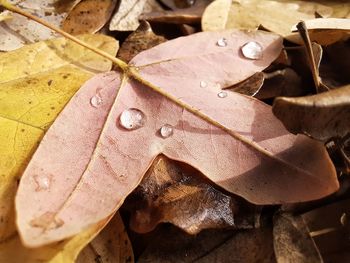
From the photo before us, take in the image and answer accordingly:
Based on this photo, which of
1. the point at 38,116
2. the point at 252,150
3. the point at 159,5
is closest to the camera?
the point at 252,150

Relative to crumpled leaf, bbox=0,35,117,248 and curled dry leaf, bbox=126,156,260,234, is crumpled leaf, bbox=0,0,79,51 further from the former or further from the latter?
curled dry leaf, bbox=126,156,260,234

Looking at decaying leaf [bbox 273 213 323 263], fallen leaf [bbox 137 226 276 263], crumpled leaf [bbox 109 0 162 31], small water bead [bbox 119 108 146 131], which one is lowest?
fallen leaf [bbox 137 226 276 263]

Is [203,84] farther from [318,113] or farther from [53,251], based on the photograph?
[53,251]

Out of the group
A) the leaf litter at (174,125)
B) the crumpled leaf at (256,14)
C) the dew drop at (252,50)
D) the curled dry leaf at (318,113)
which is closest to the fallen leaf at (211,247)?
the leaf litter at (174,125)

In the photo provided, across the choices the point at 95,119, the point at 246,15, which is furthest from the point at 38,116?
the point at 246,15

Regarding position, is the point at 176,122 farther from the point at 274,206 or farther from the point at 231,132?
the point at 274,206

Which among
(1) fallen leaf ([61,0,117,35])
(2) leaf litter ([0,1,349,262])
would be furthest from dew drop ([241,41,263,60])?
(1) fallen leaf ([61,0,117,35])

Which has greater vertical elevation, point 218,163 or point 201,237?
point 218,163
